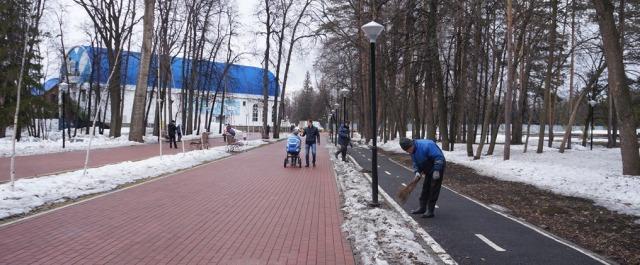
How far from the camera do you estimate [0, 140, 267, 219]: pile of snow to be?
8.34 m

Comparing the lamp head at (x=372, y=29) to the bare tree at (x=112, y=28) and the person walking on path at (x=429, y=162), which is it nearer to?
the person walking on path at (x=429, y=162)

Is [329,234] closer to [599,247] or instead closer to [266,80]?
[599,247]

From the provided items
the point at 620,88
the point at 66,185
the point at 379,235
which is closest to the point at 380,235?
the point at 379,235

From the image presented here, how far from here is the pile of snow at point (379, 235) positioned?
569cm

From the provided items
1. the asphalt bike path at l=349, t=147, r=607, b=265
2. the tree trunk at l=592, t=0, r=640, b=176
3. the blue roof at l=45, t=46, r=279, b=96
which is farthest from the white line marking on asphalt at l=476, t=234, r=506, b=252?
the blue roof at l=45, t=46, r=279, b=96

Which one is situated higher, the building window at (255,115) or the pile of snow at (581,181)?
the building window at (255,115)

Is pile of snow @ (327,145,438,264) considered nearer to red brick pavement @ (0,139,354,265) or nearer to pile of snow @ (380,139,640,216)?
red brick pavement @ (0,139,354,265)

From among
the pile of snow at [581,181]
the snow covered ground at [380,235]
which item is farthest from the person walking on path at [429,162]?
the pile of snow at [581,181]

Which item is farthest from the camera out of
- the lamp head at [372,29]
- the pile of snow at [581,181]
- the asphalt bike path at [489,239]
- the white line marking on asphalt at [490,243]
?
the pile of snow at [581,181]

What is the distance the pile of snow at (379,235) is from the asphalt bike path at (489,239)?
45 centimetres

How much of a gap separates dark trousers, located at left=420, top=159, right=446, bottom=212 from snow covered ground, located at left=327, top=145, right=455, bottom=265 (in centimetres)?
57

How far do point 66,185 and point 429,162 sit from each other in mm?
7616

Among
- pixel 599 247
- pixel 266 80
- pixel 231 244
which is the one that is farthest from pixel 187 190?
pixel 266 80

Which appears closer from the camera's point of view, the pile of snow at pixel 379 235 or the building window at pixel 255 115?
the pile of snow at pixel 379 235
